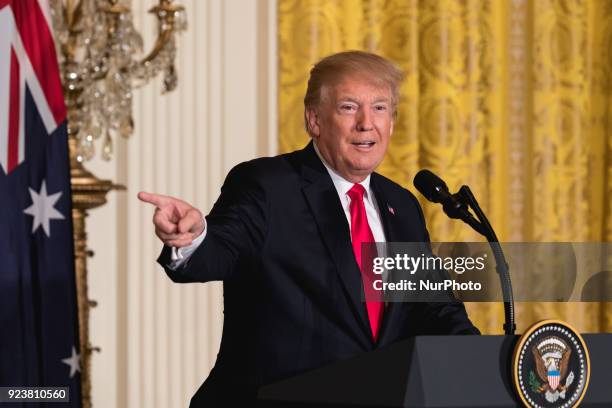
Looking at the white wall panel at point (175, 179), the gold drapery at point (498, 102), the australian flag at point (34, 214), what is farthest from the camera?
the gold drapery at point (498, 102)

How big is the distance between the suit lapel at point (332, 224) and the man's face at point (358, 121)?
0.07 meters

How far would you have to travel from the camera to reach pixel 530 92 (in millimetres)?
4855

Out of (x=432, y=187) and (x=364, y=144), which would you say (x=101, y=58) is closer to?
(x=364, y=144)

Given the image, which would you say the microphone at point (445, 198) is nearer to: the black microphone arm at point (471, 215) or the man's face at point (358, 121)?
the black microphone arm at point (471, 215)

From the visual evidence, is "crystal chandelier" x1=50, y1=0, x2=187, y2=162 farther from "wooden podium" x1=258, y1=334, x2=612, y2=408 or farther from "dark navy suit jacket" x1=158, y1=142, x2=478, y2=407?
"wooden podium" x1=258, y1=334, x2=612, y2=408

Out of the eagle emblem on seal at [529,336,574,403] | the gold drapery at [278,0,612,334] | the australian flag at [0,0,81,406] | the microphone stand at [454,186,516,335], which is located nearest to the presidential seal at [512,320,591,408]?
the eagle emblem on seal at [529,336,574,403]

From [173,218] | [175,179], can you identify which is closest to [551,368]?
[173,218]

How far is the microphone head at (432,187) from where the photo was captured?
6.53ft

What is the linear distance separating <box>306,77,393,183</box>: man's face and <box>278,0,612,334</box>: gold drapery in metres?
2.27

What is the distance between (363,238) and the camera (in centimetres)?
230

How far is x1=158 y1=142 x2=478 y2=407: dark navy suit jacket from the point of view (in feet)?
7.09

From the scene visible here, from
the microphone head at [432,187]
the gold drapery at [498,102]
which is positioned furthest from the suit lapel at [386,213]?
the gold drapery at [498,102]

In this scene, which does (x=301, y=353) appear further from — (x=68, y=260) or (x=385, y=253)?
(x=68, y=260)

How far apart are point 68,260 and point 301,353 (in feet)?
5.00
